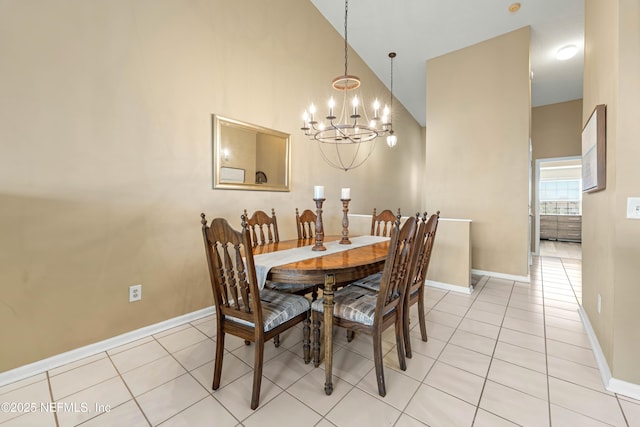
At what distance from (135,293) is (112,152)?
1.12m

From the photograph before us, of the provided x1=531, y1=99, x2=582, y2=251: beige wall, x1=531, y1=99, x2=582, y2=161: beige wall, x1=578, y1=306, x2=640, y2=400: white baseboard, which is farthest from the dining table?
x1=531, y1=99, x2=582, y2=161: beige wall

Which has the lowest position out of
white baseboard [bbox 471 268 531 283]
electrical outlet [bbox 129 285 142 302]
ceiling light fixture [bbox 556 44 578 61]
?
white baseboard [bbox 471 268 531 283]

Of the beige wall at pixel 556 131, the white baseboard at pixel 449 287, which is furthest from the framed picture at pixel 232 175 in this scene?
the beige wall at pixel 556 131

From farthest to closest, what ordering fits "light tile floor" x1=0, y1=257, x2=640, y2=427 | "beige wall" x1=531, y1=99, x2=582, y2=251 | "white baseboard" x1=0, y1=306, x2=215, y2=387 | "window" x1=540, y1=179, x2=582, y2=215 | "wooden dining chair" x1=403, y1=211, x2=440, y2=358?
"window" x1=540, y1=179, x2=582, y2=215 → "beige wall" x1=531, y1=99, x2=582, y2=251 → "wooden dining chair" x1=403, y1=211, x2=440, y2=358 → "white baseboard" x1=0, y1=306, x2=215, y2=387 → "light tile floor" x1=0, y1=257, x2=640, y2=427

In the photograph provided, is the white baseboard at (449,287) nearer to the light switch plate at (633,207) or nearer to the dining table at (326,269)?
the dining table at (326,269)

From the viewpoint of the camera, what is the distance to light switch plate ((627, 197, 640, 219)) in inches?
58.9

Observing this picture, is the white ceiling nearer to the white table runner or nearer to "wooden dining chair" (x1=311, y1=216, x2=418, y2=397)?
the white table runner

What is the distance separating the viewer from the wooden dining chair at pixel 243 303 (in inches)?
55.3

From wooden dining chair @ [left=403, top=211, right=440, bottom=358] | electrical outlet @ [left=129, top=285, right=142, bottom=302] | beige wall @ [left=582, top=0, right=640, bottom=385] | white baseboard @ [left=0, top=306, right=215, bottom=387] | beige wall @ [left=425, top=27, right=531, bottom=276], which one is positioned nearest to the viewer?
beige wall @ [left=582, top=0, right=640, bottom=385]

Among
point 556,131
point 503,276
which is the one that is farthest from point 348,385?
point 556,131

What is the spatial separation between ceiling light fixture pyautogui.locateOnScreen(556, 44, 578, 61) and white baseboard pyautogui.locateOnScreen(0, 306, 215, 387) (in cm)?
609

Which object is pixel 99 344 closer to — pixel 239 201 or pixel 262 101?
pixel 239 201

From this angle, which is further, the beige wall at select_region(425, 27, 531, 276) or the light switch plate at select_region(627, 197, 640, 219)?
the beige wall at select_region(425, 27, 531, 276)

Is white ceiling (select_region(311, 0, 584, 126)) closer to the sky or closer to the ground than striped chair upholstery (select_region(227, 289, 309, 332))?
closer to the sky
